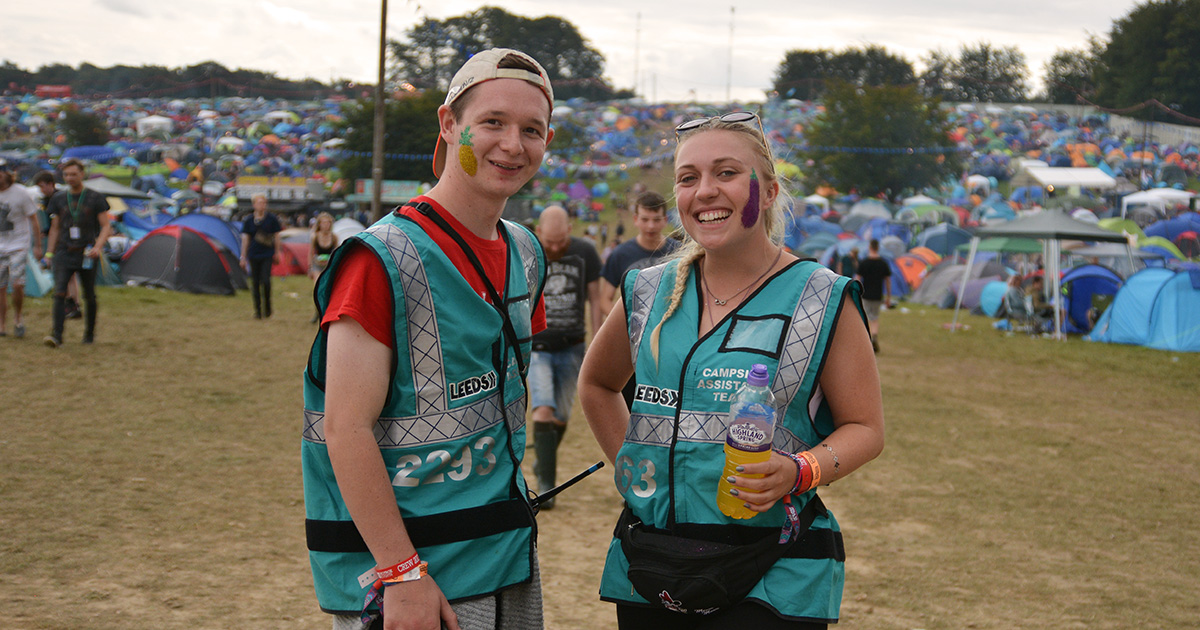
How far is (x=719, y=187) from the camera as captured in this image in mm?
2209

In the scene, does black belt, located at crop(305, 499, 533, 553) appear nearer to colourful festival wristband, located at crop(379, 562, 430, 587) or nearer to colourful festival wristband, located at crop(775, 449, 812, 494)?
colourful festival wristband, located at crop(379, 562, 430, 587)

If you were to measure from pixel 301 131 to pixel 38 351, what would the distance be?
6828cm

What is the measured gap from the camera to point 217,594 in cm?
431

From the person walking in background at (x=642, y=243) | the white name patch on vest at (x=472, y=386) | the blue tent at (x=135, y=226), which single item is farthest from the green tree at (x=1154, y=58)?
the white name patch on vest at (x=472, y=386)

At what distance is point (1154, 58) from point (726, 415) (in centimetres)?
8935

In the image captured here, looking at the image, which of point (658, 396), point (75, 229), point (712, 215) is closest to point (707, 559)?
point (658, 396)

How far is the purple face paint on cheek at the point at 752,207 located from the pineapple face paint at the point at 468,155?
0.66 meters

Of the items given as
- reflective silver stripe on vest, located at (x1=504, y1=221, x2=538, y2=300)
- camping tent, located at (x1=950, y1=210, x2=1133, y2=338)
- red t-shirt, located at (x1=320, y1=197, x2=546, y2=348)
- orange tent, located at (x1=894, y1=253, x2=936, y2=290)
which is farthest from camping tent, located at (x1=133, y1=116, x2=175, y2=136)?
red t-shirt, located at (x1=320, y1=197, x2=546, y2=348)

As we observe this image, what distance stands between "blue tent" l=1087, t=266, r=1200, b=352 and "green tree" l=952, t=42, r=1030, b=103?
94274 millimetres

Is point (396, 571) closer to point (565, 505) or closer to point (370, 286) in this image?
point (370, 286)

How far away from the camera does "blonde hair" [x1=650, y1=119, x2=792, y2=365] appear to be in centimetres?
227

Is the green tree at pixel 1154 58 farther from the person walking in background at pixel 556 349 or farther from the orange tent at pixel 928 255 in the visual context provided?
the person walking in background at pixel 556 349

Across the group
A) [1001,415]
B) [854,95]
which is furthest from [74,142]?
[1001,415]

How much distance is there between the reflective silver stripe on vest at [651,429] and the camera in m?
2.16
